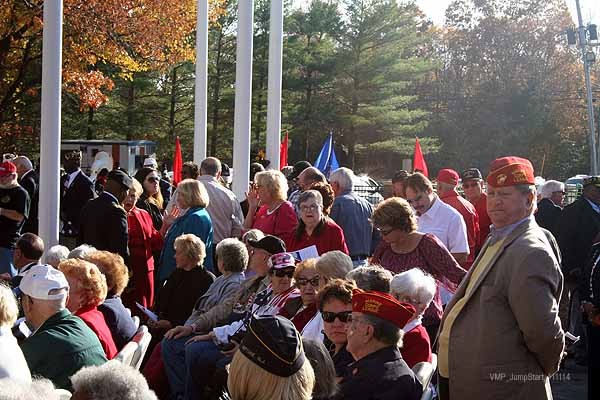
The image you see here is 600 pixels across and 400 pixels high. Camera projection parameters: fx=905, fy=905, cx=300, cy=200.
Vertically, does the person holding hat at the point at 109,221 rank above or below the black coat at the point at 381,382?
above

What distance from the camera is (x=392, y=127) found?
47.0 metres

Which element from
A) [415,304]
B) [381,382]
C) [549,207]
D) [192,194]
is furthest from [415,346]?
[549,207]

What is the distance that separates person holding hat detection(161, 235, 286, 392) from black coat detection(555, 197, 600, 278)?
411 centimetres

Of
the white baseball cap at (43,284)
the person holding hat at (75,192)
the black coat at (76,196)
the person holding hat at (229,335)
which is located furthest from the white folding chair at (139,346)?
the black coat at (76,196)

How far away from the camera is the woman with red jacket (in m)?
8.36

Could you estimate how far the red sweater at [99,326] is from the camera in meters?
5.29

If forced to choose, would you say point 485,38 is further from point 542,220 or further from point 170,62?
point 542,220

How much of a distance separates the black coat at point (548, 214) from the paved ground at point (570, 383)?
5.82 feet

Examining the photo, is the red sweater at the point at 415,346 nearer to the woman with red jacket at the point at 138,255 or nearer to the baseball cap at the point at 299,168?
the woman with red jacket at the point at 138,255

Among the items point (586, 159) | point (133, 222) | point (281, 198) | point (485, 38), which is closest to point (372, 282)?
point (281, 198)

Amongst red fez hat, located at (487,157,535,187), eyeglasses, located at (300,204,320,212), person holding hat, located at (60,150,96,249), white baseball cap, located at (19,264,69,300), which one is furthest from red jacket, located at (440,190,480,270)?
person holding hat, located at (60,150,96,249)

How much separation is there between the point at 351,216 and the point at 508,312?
4252 mm

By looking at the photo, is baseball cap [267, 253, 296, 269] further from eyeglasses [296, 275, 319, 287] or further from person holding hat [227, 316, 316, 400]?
person holding hat [227, 316, 316, 400]

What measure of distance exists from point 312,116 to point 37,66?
798 inches
